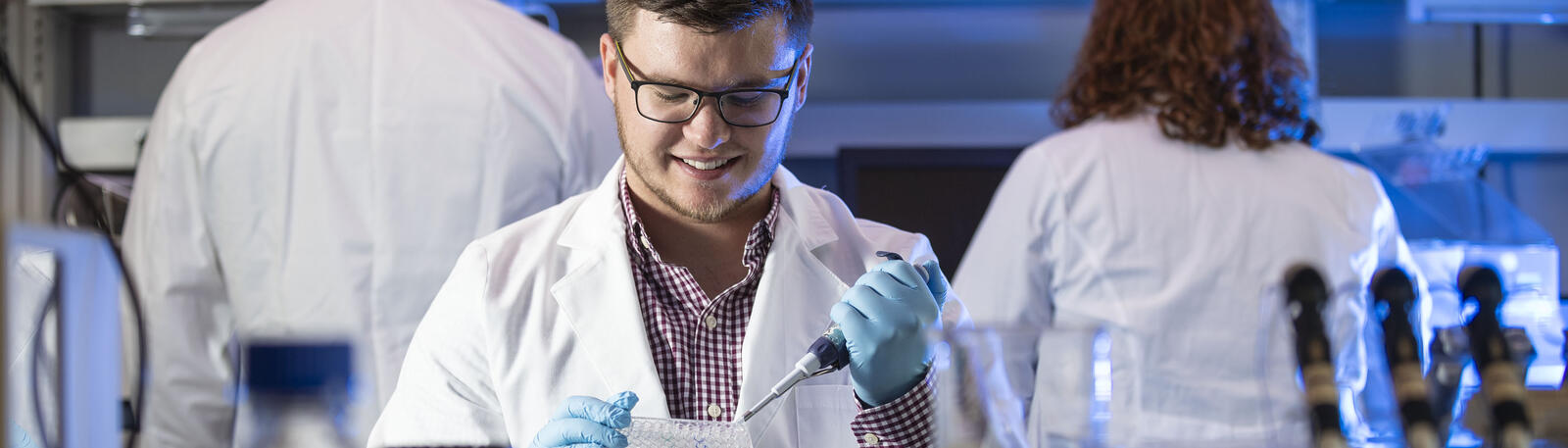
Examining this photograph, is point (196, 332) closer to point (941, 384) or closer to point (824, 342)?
point (824, 342)

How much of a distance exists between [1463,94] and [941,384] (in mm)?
2536

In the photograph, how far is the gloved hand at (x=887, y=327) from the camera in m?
1.04

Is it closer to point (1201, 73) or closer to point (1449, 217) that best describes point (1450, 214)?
point (1449, 217)

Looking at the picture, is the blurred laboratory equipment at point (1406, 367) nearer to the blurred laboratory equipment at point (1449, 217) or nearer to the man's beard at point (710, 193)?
the man's beard at point (710, 193)

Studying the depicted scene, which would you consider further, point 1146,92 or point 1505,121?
point 1505,121

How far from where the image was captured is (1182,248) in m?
1.89

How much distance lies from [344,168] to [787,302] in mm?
748

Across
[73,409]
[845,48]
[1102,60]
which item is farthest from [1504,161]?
[73,409]

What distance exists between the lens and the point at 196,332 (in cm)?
174

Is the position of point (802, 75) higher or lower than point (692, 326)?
higher

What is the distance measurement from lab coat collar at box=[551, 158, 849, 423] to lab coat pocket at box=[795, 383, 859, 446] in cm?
3

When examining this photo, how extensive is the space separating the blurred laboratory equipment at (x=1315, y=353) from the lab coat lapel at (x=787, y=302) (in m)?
0.52

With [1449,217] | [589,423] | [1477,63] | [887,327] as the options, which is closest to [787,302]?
[887,327]

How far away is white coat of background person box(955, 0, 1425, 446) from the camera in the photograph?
1878 mm
